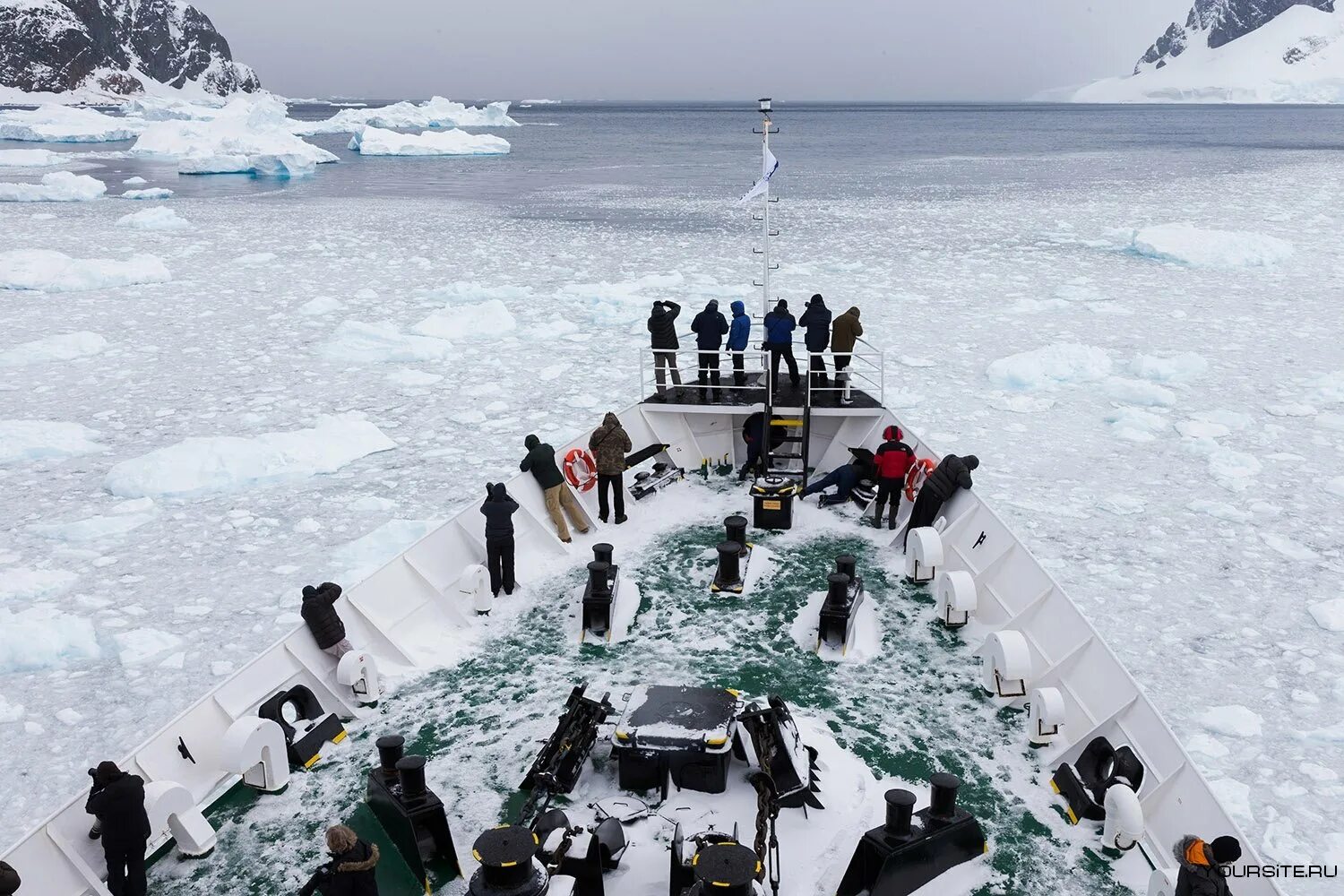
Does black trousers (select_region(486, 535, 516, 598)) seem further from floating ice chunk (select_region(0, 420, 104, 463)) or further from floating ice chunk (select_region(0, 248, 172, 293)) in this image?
floating ice chunk (select_region(0, 248, 172, 293))

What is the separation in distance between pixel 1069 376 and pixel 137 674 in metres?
17.6

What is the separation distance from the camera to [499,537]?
9.38 meters

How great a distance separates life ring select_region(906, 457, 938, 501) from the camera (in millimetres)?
10875

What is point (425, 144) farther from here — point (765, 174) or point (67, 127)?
point (765, 174)

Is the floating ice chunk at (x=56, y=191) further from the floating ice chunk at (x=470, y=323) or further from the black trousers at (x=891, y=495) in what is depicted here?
the black trousers at (x=891, y=495)

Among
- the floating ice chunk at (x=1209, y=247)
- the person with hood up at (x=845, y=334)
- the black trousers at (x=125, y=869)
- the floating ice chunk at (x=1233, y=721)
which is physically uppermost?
the floating ice chunk at (x=1209, y=247)

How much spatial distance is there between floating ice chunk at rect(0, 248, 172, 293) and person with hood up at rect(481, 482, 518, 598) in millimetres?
26241

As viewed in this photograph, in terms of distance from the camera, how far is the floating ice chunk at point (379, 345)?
72.2ft

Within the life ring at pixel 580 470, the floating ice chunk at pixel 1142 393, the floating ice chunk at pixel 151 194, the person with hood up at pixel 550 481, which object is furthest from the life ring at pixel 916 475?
the floating ice chunk at pixel 151 194

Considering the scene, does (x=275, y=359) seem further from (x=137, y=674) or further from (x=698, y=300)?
(x=137, y=674)

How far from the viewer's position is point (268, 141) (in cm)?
7156

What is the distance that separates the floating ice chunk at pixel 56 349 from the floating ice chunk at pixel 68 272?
24.7 ft

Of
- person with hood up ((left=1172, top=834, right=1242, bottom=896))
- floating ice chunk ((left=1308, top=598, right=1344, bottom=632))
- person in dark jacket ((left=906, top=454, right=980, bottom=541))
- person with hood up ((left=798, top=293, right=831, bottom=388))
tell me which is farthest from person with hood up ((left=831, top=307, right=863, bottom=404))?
person with hood up ((left=1172, top=834, right=1242, bottom=896))

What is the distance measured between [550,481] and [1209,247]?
30.0 meters
